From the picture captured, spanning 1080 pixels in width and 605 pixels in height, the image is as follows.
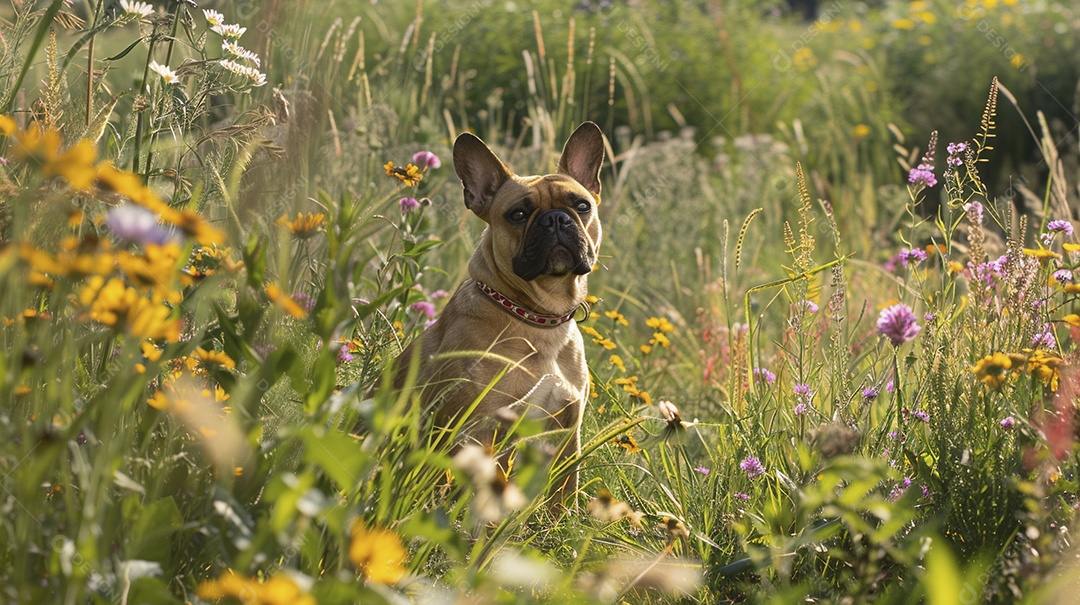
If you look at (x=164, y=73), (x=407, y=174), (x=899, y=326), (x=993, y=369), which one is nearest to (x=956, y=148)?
(x=899, y=326)

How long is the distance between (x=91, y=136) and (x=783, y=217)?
5.52m

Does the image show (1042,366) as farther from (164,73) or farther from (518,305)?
(164,73)

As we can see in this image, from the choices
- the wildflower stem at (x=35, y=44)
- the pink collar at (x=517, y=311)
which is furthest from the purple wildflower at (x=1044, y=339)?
the wildflower stem at (x=35, y=44)

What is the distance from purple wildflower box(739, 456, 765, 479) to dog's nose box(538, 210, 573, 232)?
1031mm

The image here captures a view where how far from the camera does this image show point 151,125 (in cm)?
269

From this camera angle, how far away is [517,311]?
11.0 feet

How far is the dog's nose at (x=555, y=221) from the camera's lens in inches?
135

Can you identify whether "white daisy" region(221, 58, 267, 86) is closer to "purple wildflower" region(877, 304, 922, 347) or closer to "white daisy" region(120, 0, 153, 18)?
"white daisy" region(120, 0, 153, 18)

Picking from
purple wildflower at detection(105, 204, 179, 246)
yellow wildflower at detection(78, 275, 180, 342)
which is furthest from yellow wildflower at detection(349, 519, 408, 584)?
purple wildflower at detection(105, 204, 179, 246)

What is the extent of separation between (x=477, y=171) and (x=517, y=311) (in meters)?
0.66

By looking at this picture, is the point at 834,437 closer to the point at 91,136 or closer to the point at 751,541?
the point at 751,541

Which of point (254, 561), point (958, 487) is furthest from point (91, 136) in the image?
point (958, 487)

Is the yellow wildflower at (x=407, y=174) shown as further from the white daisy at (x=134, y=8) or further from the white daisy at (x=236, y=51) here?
the white daisy at (x=134, y=8)

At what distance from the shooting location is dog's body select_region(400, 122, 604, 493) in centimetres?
322
